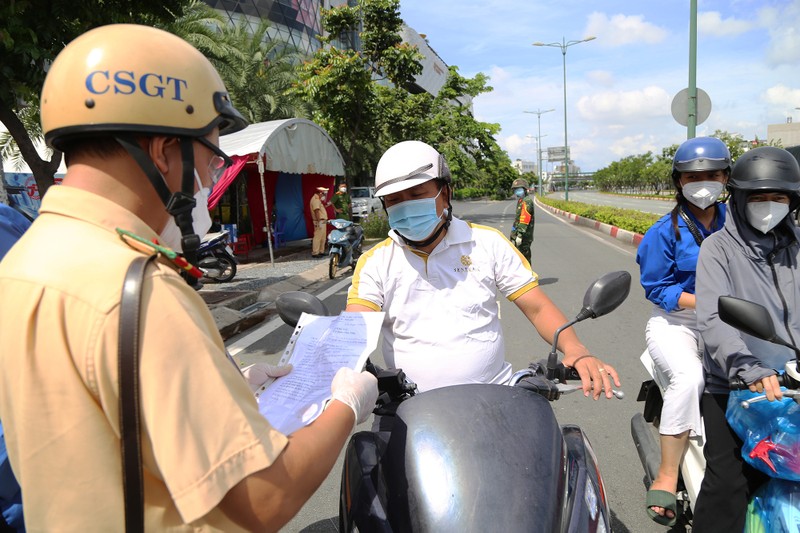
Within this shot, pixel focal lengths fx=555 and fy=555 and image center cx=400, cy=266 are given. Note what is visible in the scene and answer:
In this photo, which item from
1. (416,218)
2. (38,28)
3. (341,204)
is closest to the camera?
(416,218)

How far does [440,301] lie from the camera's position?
222 centimetres

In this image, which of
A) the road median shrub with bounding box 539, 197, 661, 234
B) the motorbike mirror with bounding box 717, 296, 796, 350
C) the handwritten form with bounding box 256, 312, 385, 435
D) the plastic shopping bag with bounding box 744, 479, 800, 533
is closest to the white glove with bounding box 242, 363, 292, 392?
the handwritten form with bounding box 256, 312, 385, 435

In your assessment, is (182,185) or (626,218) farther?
(626,218)

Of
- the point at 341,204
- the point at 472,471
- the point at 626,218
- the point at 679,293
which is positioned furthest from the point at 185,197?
the point at 626,218

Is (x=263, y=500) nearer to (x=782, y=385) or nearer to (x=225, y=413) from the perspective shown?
(x=225, y=413)

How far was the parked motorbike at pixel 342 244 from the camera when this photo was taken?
10.4 metres

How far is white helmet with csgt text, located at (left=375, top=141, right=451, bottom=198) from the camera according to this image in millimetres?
2266

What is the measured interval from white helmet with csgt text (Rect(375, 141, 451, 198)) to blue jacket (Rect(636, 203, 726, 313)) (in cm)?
131

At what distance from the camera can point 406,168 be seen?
2266 millimetres

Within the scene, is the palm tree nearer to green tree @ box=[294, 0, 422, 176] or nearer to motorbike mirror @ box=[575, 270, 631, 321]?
green tree @ box=[294, 0, 422, 176]

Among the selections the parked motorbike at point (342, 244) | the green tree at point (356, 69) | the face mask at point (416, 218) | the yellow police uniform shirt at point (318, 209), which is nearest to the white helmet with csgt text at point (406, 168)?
the face mask at point (416, 218)

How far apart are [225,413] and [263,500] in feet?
0.58

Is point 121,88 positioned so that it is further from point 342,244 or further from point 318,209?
point 318,209

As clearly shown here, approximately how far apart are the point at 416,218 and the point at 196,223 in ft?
4.03
